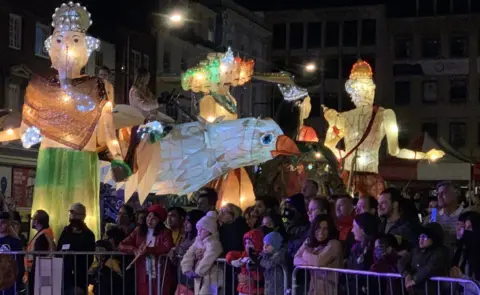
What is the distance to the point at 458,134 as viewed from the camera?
51.7m

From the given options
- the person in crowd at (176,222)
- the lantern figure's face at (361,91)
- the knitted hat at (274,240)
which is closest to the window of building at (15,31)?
the lantern figure's face at (361,91)

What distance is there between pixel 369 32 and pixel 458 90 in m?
7.16

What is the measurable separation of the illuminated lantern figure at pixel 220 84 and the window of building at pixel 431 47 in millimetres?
40525

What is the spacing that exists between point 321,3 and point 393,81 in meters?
7.66

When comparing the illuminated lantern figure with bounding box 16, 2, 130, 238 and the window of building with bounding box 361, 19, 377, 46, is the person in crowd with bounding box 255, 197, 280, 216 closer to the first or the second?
the illuminated lantern figure with bounding box 16, 2, 130, 238

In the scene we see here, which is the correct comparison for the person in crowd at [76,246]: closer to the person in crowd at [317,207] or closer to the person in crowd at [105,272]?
the person in crowd at [105,272]

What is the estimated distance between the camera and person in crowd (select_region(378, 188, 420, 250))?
8477 millimetres

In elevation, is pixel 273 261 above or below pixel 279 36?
below

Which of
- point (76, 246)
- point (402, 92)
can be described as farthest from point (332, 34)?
point (76, 246)

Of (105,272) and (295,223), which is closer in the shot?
(295,223)

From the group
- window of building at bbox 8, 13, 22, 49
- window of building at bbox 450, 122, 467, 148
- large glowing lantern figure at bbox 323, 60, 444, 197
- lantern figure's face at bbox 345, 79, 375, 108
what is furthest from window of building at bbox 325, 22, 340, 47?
lantern figure's face at bbox 345, 79, 375, 108

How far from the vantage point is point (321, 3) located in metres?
57.5

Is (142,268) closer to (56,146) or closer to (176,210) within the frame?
(176,210)

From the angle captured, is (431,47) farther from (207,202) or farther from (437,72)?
(207,202)
